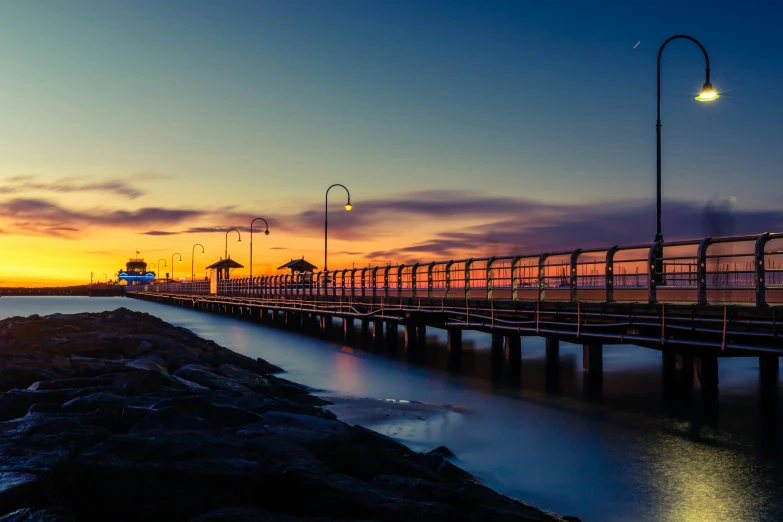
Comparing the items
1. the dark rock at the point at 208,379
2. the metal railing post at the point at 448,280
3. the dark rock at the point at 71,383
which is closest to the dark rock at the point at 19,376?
the dark rock at the point at 71,383

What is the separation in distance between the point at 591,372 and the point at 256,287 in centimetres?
4326

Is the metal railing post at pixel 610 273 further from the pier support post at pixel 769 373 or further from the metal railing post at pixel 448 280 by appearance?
the metal railing post at pixel 448 280

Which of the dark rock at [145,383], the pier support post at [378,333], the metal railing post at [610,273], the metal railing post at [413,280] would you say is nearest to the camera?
the dark rock at [145,383]

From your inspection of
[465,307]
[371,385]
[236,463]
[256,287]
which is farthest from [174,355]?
[256,287]

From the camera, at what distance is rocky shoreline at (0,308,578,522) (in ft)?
19.6

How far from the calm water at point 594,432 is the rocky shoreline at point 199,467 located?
1.53 meters

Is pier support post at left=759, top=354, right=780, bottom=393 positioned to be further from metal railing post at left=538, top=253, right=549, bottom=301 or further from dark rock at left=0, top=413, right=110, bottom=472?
dark rock at left=0, top=413, right=110, bottom=472

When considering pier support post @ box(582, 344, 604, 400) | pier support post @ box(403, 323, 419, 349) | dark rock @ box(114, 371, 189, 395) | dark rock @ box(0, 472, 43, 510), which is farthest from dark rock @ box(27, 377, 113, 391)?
pier support post @ box(403, 323, 419, 349)

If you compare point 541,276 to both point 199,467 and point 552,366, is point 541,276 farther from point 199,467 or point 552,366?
point 199,467

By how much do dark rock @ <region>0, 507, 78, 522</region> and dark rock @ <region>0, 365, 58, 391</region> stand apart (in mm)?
6140

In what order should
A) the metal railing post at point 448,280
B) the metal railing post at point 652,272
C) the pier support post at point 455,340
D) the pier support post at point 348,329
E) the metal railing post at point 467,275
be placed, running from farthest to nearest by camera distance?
1. the pier support post at point 348,329
2. the pier support post at point 455,340
3. the metal railing post at point 448,280
4. the metal railing post at point 467,275
5. the metal railing post at point 652,272

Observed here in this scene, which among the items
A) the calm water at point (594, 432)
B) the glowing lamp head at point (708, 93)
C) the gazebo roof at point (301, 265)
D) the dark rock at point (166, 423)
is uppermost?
the glowing lamp head at point (708, 93)

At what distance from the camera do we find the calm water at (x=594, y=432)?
29.0 ft

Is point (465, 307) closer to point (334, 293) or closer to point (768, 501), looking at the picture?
point (768, 501)
